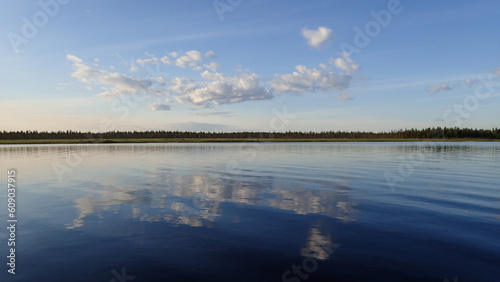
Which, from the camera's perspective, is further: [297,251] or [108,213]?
[108,213]

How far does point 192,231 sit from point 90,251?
3954 millimetres

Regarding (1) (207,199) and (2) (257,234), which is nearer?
(2) (257,234)

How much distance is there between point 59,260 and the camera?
10.0 meters

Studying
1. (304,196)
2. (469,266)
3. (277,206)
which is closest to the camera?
(469,266)

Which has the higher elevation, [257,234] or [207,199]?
[257,234]

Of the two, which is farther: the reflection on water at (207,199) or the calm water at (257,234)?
the reflection on water at (207,199)

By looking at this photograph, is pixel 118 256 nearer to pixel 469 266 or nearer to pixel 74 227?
pixel 74 227

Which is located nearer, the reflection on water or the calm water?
the calm water

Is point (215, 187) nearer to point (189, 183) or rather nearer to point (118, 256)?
point (189, 183)

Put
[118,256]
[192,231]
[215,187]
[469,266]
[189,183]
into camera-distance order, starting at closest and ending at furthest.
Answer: [469,266], [118,256], [192,231], [215,187], [189,183]

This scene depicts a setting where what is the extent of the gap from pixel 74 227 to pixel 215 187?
39.4 ft

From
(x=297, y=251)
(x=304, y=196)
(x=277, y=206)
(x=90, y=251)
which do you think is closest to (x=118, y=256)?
(x=90, y=251)

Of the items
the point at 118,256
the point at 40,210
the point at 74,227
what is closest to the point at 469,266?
the point at 118,256

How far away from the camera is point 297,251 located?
35.2 feet
